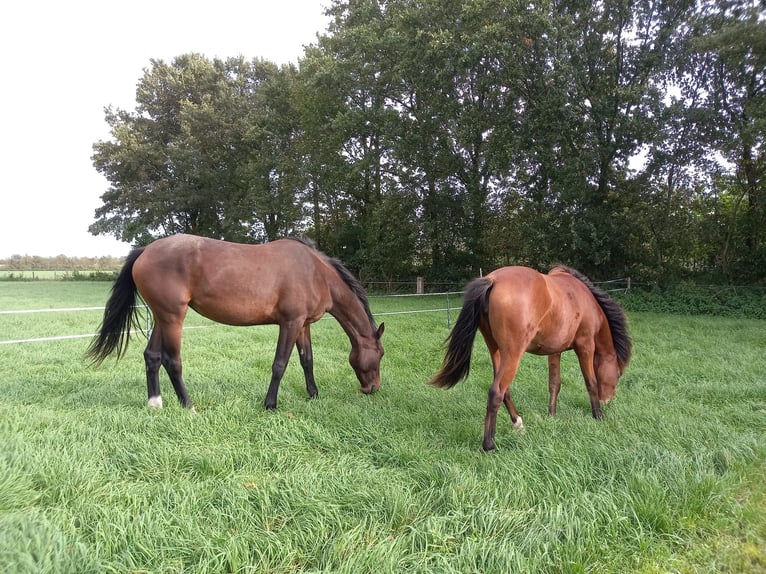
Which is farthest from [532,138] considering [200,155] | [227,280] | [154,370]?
[200,155]

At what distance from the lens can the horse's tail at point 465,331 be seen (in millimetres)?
3420

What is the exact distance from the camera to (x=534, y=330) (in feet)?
11.0

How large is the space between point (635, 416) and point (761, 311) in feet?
35.9

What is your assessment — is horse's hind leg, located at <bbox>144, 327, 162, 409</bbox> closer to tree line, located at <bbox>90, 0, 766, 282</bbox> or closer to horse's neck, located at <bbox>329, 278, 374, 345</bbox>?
horse's neck, located at <bbox>329, 278, 374, 345</bbox>

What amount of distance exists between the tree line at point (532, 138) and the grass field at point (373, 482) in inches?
426

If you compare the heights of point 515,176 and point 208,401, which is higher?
point 515,176

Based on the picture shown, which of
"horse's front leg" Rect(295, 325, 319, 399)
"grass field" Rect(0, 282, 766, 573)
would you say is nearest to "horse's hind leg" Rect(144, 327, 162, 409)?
"grass field" Rect(0, 282, 766, 573)

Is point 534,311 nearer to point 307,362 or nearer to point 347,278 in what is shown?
point 347,278

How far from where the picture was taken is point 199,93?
85.6 ft

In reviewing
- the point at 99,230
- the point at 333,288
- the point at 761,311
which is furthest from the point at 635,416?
the point at 99,230

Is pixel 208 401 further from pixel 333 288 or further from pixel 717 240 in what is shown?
pixel 717 240

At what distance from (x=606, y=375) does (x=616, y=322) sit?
0.55 metres

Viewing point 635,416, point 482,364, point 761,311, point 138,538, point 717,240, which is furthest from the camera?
point 717,240

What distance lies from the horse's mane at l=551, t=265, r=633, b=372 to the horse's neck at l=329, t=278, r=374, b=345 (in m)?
2.34
